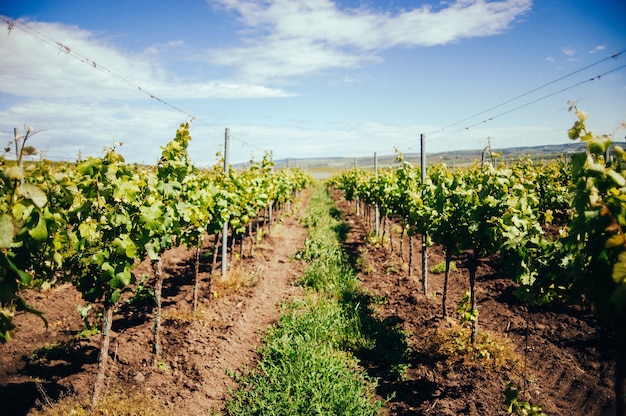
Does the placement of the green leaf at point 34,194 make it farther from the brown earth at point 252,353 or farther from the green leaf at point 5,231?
the brown earth at point 252,353

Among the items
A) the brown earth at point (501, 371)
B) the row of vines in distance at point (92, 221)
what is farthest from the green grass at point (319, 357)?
the row of vines in distance at point (92, 221)

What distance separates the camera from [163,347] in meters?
5.71

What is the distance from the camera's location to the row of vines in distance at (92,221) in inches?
92.8

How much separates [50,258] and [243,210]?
17.4 feet

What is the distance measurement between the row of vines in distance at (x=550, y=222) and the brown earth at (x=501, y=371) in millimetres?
660

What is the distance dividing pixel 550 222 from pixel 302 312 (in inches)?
182

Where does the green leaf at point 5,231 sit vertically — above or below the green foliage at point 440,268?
above

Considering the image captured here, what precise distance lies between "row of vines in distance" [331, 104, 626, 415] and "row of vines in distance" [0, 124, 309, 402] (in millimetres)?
3457

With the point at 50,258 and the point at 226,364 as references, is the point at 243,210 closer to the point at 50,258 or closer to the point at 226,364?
the point at 226,364

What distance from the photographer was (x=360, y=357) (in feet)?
19.4

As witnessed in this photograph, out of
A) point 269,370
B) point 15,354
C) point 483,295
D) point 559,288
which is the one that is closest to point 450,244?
point 483,295

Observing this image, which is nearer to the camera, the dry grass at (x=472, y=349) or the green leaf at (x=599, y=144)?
the green leaf at (x=599, y=144)

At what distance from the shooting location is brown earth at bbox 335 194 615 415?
4.58 metres

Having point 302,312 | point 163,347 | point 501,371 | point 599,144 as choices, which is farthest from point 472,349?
point 163,347
